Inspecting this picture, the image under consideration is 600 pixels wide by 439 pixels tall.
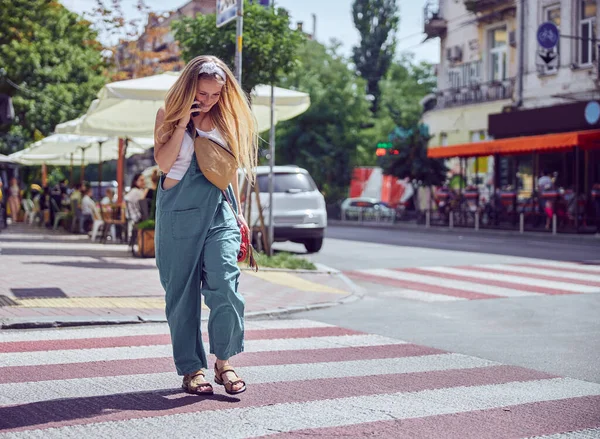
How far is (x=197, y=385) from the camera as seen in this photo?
4980mm

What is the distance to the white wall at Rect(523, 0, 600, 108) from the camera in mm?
30609

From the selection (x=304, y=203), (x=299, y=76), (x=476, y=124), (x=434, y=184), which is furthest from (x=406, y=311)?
(x=299, y=76)

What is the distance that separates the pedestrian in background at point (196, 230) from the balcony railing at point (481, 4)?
3268cm

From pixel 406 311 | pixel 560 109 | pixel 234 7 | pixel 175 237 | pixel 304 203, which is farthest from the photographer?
pixel 560 109

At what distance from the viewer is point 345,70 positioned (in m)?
51.6

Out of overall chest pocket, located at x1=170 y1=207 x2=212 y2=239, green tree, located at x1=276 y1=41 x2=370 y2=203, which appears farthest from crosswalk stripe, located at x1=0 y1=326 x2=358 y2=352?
green tree, located at x1=276 y1=41 x2=370 y2=203

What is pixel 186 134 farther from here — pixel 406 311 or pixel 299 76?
pixel 299 76

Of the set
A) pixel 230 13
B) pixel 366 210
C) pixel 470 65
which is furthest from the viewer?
pixel 366 210

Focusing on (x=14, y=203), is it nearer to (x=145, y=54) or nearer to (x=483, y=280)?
(x=145, y=54)

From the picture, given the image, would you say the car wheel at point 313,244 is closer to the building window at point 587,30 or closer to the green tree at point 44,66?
the building window at point 587,30

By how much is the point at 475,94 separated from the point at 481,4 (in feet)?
11.6

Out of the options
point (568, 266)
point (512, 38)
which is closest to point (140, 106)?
point (568, 266)

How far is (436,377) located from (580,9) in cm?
2756

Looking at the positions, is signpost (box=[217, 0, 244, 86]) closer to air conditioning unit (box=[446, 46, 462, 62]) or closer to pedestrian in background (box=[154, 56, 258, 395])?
pedestrian in background (box=[154, 56, 258, 395])
